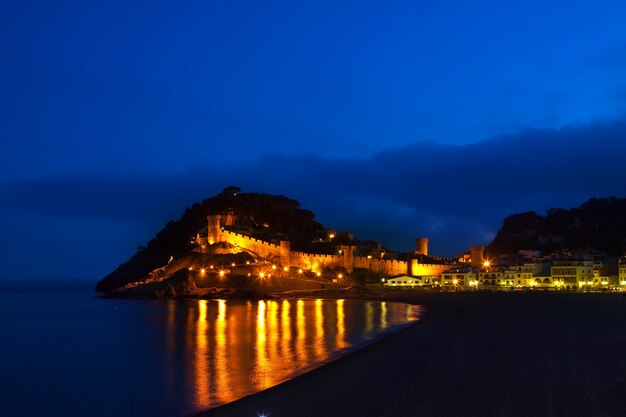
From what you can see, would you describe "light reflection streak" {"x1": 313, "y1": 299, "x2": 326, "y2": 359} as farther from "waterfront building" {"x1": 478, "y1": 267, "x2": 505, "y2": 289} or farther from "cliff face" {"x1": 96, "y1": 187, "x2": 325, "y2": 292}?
"waterfront building" {"x1": 478, "y1": 267, "x2": 505, "y2": 289}

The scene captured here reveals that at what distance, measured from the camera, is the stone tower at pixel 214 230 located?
175 ft

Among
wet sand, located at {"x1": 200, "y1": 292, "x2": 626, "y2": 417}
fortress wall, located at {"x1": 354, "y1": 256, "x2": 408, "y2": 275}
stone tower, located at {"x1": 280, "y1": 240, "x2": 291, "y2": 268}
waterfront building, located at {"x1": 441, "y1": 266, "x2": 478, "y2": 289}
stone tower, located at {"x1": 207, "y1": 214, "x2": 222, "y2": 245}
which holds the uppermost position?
stone tower, located at {"x1": 207, "y1": 214, "x2": 222, "y2": 245}

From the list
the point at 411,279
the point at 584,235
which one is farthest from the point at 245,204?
the point at 584,235

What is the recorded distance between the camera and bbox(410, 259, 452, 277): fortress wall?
201 ft

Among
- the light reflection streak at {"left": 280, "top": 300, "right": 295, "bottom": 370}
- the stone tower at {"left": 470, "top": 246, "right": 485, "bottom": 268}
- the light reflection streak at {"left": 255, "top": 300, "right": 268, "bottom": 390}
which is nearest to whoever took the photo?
the light reflection streak at {"left": 255, "top": 300, "right": 268, "bottom": 390}

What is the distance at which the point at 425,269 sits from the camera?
62219mm

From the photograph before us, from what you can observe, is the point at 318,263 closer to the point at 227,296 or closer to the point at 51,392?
the point at 227,296

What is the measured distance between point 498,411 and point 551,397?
3.72 ft

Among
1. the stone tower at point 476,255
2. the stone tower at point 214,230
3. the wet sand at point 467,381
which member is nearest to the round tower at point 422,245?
the stone tower at point 476,255

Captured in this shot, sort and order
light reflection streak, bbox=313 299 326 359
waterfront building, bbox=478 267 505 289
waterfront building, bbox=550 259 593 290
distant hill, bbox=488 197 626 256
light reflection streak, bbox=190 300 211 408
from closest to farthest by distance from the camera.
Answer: light reflection streak, bbox=190 300 211 408 < light reflection streak, bbox=313 299 326 359 < waterfront building, bbox=550 259 593 290 < waterfront building, bbox=478 267 505 289 < distant hill, bbox=488 197 626 256

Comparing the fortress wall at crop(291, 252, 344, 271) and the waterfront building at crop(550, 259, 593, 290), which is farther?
the waterfront building at crop(550, 259, 593, 290)

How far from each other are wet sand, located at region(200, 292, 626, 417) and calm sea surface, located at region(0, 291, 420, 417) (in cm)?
156

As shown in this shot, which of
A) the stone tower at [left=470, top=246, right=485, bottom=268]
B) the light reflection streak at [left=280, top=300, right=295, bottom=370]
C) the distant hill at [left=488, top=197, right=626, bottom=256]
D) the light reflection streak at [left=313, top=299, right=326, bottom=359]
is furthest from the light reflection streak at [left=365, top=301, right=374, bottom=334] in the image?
the distant hill at [left=488, top=197, right=626, bottom=256]

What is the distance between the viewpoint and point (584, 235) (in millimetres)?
86938
